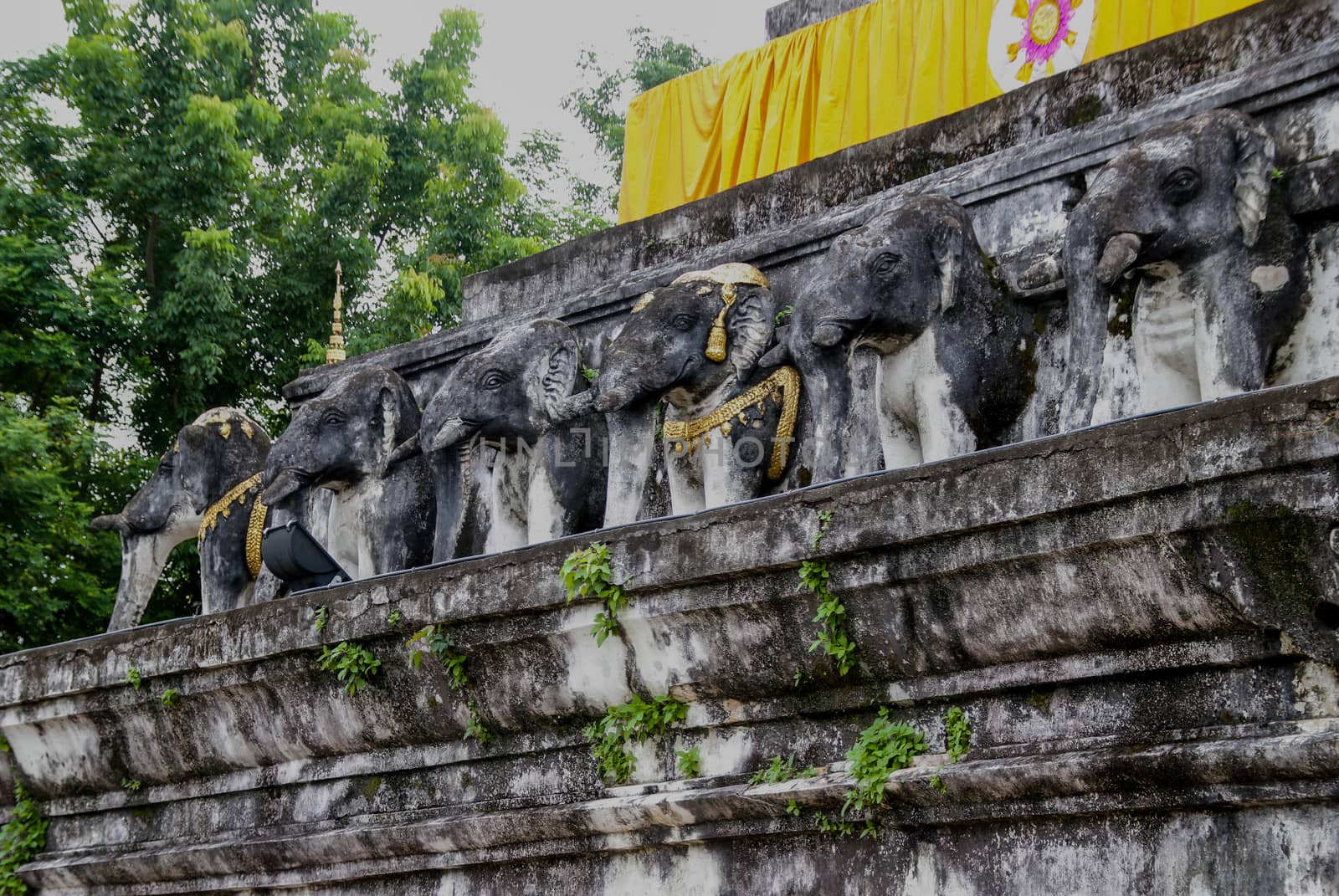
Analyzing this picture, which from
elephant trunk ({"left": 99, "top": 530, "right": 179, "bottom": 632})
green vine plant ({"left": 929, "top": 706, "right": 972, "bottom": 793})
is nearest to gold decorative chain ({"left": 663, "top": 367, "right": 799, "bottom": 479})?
green vine plant ({"left": 929, "top": 706, "right": 972, "bottom": 793})

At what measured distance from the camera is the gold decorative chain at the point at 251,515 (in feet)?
29.5

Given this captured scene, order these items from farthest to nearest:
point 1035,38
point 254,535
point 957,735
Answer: point 1035,38
point 254,535
point 957,735

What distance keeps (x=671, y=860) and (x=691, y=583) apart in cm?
100

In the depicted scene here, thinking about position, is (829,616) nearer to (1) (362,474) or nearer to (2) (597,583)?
(2) (597,583)

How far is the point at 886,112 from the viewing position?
457 inches

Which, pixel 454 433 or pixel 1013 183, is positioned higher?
pixel 1013 183

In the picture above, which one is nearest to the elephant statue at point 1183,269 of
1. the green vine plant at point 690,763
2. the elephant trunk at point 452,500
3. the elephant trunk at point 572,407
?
the green vine plant at point 690,763

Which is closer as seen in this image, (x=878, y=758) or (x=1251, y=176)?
(x=878, y=758)

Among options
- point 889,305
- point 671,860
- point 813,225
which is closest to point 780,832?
point 671,860

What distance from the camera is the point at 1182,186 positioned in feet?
20.3

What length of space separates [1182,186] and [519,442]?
9.96 ft

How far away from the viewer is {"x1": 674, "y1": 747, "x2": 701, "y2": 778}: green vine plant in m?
6.59

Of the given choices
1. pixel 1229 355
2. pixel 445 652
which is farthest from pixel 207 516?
pixel 1229 355

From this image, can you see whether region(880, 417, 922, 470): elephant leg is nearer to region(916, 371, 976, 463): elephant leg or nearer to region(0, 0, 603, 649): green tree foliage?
region(916, 371, 976, 463): elephant leg
